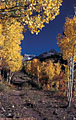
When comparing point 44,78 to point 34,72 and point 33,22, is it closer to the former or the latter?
point 34,72

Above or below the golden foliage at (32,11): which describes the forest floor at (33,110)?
below

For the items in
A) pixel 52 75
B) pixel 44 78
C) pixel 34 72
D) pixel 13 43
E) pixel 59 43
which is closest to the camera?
pixel 59 43

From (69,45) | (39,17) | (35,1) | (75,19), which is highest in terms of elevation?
(75,19)

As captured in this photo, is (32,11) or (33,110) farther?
(33,110)

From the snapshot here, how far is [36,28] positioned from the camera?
274cm

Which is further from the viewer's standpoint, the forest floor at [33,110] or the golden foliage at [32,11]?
the forest floor at [33,110]

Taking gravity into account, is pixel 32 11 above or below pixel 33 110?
above

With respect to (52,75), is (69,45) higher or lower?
higher

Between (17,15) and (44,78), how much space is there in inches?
1163

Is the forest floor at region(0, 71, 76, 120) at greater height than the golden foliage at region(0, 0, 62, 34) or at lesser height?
lesser

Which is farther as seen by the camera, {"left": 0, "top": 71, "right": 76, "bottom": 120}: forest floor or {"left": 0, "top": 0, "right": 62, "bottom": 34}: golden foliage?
{"left": 0, "top": 71, "right": 76, "bottom": 120}: forest floor

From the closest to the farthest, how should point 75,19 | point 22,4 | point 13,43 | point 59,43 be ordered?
point 22,4, point 75,19, point 59,43, point 13,43

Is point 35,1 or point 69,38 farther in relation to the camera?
point 69,38

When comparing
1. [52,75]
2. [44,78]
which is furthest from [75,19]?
[44,78]
